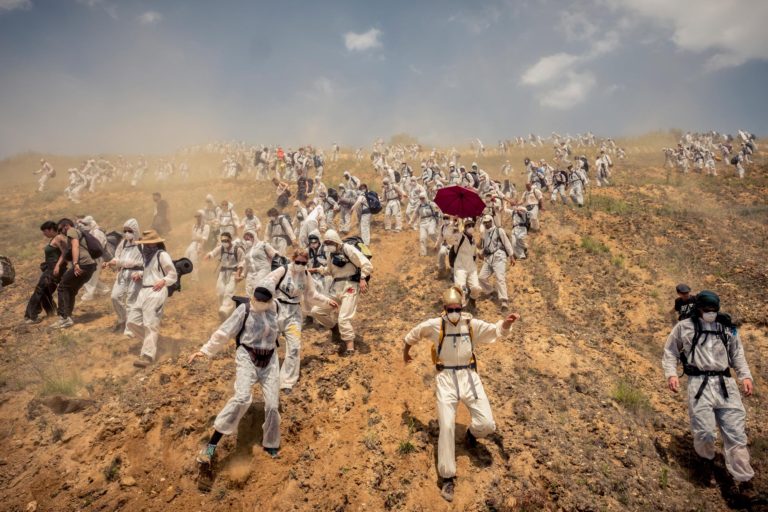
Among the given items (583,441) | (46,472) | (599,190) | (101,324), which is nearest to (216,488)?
(46,472)

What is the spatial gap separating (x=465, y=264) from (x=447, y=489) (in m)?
5.54

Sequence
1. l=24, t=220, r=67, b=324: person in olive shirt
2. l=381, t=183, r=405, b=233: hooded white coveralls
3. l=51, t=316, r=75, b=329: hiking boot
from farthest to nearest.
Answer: l=381, t=183, r=405, b=233: hooded white coveralls, l=51, t=316, r=75, b=329: hiking boot, l=24, t=220, r=67, b=324: person in olive shirt

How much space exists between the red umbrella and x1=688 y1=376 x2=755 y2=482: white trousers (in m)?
4.80

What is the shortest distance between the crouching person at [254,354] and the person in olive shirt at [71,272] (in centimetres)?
592

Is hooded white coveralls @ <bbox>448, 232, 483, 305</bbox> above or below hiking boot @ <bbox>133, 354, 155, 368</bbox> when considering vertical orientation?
above

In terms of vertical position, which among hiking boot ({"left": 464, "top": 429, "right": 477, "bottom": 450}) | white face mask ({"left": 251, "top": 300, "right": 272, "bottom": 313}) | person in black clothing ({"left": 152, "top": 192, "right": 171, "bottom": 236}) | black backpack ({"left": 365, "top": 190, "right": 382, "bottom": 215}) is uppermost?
black backpack ({"left": 365, "top": 190, "right": 382, "bottom": 215})

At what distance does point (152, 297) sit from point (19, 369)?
126 inches

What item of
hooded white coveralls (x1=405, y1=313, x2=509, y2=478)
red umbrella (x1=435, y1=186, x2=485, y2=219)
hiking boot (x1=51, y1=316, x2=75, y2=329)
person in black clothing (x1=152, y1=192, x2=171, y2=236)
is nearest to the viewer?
hooded white coveralls (x1=405, y1=313, x2=509, y2=478)

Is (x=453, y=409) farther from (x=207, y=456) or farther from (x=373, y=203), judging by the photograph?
(x=373, y=203)

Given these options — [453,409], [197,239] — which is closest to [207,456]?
[453,409]

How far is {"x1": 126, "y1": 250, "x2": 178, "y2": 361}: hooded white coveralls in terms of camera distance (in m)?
7.10

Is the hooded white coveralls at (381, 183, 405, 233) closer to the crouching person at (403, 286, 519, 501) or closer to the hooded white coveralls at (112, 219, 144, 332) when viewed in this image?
the hooded white coveralls at (112, 219, 144, 332)

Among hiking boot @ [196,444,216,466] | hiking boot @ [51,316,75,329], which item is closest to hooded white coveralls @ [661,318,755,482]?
hiking boot @ [196,444,216,466]

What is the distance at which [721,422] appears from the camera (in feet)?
16.8
